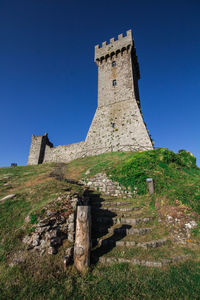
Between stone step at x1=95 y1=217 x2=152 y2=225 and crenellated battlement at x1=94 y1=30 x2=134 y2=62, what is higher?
crenellated battlement at x1=94 y1=30 x2=134 y2=62

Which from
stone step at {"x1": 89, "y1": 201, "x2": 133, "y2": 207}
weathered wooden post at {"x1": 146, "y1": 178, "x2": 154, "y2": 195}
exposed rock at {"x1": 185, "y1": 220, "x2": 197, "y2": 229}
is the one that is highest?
weathered wooden post at {"x1": 146, "y1": 178, "x2": 154, "y2": 195}

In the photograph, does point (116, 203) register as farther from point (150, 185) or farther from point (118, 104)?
point (118, 104)

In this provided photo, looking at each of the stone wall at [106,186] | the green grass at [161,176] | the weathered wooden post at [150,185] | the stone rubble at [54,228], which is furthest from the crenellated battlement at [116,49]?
the stone rubble at [54,228]

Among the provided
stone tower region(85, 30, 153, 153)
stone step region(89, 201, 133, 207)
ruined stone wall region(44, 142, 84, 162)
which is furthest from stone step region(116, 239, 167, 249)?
ruined stone wall region(44, 142, 84, 162)

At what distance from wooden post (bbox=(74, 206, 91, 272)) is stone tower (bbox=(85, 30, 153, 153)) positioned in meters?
15.7

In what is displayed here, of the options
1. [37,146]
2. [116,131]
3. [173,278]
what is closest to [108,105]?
[116,131]

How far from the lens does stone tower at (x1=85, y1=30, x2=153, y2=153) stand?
68.8ft

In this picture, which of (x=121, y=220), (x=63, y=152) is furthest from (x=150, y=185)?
(x=63, y=152)

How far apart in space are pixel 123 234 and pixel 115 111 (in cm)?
2043

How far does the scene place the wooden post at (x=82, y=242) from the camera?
449 centimetres

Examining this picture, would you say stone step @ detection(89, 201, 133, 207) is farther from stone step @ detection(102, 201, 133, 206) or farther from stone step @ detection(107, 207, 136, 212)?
stone step @ detection(107, 207, 136, 212)

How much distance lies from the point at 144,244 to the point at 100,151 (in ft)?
55.8

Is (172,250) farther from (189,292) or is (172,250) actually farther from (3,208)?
(3,208)

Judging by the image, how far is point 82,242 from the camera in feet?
15.4
